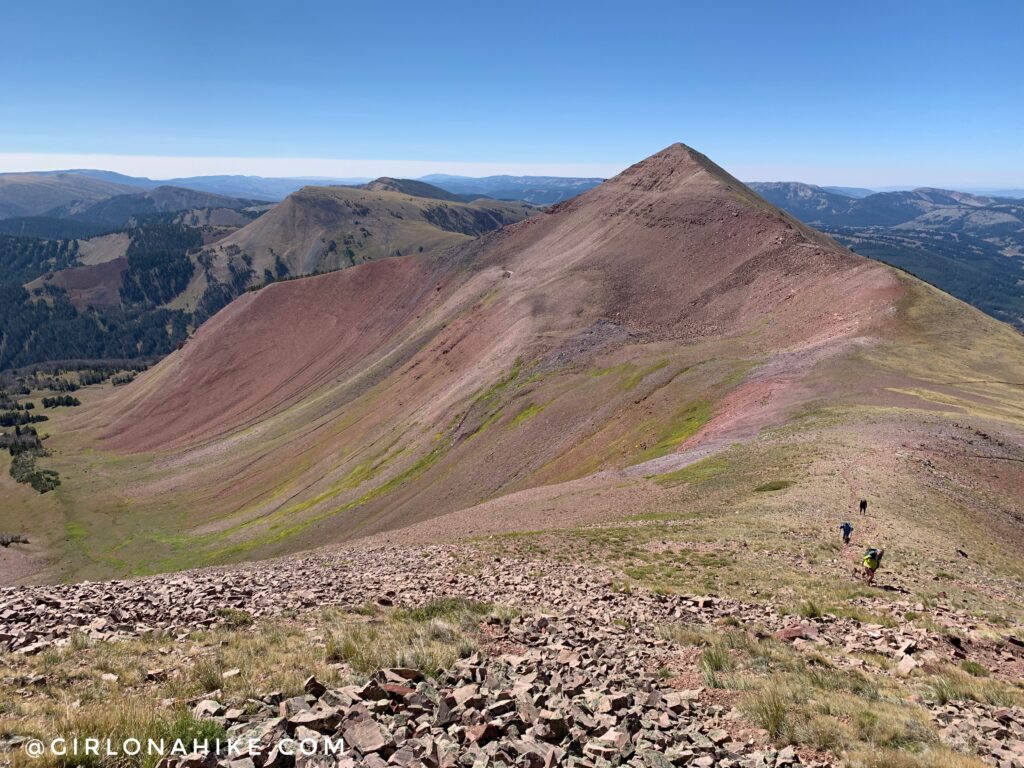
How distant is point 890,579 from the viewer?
1958 centimetres

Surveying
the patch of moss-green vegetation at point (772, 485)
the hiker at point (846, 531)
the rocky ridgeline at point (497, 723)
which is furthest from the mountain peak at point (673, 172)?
the rocky ridgeline at point (497, 723)

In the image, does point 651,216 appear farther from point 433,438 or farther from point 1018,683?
point 1018,683

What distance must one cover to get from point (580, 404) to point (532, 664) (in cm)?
4716

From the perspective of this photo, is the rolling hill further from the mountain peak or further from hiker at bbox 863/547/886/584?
hiker at bbox 863/547/886/584

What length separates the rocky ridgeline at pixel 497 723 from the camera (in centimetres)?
753

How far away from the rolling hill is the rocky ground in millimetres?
8886

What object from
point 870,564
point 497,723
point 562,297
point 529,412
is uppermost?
point 562,297

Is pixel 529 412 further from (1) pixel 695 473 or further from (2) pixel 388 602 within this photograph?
(2) pixel 388 602

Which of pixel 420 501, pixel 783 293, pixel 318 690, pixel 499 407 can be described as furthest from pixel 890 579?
pixel 783 293

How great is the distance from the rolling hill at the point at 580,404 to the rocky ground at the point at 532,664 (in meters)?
8.89

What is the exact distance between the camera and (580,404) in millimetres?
57656

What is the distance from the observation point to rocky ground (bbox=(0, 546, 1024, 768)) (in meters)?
7.89

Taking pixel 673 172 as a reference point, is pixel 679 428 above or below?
below

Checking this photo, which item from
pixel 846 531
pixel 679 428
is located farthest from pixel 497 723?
pixel 679 428
